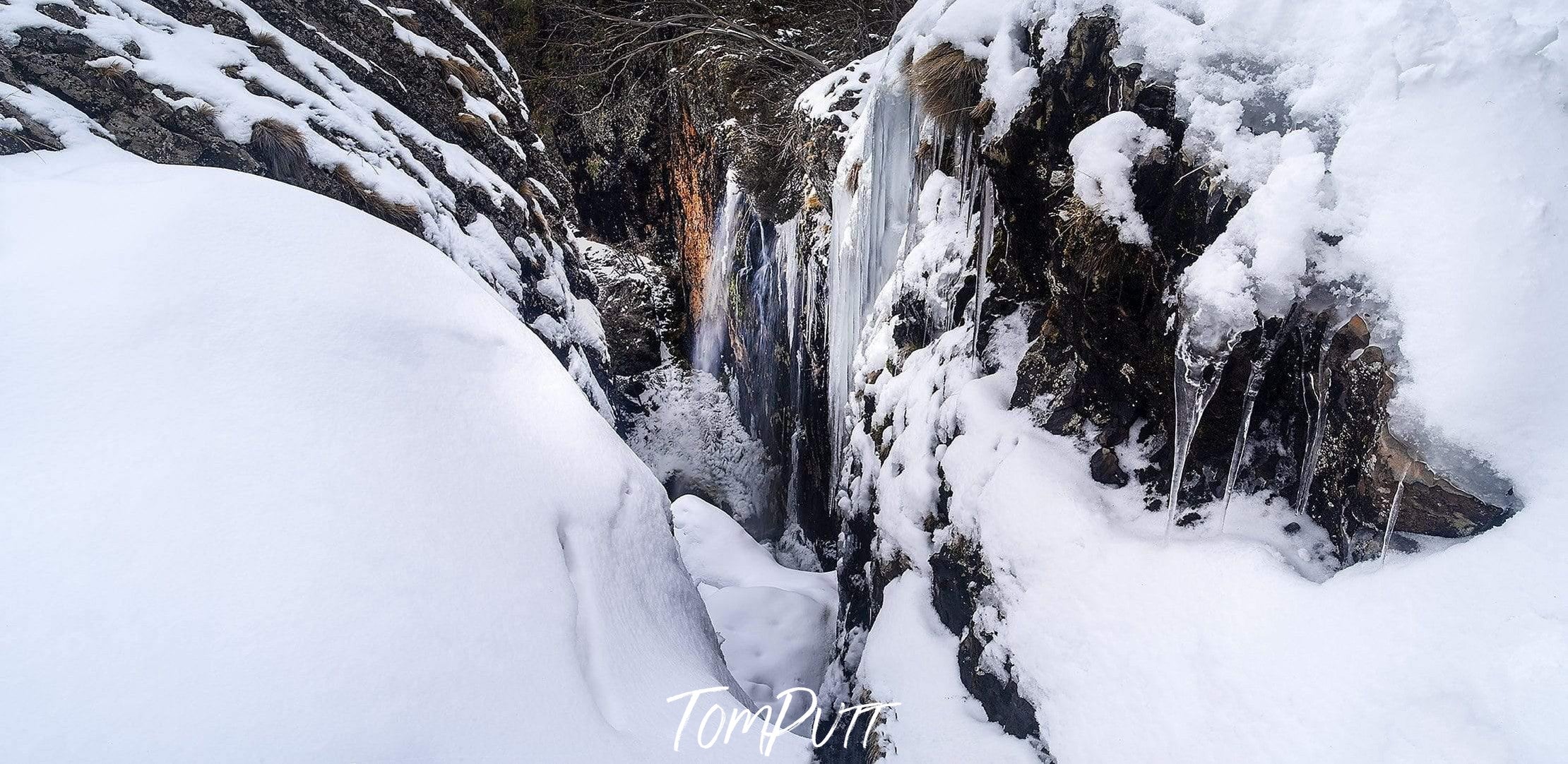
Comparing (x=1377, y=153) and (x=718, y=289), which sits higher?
(x=1377, y=153)

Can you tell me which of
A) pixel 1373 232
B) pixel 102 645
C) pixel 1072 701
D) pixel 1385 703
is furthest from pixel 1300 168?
pixel 102 645

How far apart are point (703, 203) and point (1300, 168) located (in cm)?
869

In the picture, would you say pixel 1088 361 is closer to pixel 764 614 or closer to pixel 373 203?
pixel 764 614

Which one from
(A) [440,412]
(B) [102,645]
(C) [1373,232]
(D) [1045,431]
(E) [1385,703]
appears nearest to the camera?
(B) [102,645]

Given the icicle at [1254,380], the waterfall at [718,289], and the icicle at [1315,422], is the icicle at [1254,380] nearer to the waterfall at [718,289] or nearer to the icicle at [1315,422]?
the icicle at [1315,422]

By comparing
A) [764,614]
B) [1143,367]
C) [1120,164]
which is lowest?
[764,614]

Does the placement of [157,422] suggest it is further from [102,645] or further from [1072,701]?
[1072,701]

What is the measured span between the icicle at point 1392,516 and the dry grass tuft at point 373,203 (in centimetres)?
450

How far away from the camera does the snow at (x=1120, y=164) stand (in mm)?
2270

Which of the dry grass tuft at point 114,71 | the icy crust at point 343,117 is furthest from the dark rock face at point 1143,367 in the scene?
the dry grass tuft at point 114,71

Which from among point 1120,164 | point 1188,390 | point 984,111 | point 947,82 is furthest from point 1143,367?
point 947,82

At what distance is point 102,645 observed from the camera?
1332 mm

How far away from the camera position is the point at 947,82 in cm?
324

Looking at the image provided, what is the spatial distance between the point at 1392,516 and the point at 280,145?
5.12m
